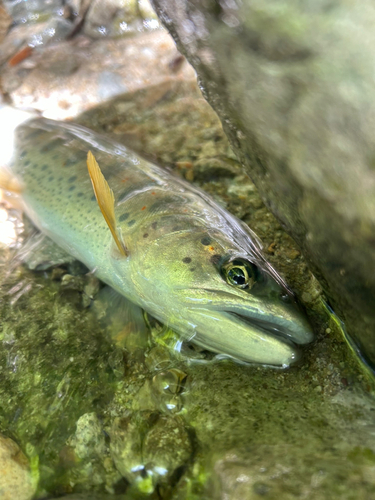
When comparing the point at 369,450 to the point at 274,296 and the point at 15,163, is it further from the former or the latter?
the point at 15,163

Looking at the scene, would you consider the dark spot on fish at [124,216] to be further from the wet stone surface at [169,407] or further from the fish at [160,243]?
the wet stone surface at [169,407]

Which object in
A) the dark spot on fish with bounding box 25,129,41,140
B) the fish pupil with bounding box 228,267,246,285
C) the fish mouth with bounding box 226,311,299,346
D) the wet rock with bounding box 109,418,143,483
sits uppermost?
the fish pupil with bounding box 228,267,246,285

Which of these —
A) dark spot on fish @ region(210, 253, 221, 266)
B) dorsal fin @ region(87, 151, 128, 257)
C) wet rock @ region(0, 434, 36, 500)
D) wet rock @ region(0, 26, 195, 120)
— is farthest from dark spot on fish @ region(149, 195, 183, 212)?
wet rock @ region(0, 26, 195, 120)

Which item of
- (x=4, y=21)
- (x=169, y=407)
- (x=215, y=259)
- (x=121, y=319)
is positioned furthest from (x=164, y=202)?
(x=4, y=21)

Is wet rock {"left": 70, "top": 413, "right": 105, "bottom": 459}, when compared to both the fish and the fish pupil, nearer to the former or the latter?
the fish

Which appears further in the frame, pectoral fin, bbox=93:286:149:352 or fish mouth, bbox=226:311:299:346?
pectoral fin, bbox=93:286:149:352

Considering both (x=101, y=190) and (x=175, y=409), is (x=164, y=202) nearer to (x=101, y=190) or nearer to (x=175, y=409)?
(x=101, y=190)

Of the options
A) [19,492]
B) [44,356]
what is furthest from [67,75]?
[19,492]

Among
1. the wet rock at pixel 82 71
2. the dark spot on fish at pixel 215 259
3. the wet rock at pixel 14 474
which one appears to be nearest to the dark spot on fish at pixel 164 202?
the dark spot on fish at pixel 215 259
